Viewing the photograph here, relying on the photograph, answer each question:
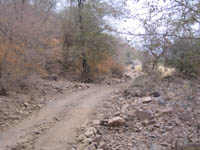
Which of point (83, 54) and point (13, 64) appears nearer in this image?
point (13, 64)

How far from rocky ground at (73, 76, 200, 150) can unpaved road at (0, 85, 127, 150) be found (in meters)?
0.39

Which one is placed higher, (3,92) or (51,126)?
(3,92)

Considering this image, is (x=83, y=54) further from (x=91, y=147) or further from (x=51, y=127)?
(x=91, y=147)

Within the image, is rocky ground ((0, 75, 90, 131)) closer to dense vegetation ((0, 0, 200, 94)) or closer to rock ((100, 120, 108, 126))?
dense vegetation ((0, 0, 200, 94))

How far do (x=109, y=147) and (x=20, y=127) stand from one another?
330cm

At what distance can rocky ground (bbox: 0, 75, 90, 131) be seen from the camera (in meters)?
7.10

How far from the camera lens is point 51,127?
6.17 meters

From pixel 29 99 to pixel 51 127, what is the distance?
10.2 feet

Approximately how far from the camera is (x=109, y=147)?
4738 millimetres

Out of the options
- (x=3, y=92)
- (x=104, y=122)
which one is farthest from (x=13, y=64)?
(x=104, y=122)

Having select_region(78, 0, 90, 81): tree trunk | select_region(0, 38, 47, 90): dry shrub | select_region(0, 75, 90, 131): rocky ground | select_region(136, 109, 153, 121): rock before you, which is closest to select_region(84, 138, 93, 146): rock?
select_region(136, 109, 153, 121): rock

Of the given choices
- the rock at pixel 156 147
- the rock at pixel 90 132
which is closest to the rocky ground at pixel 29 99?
the rock at pixel 90 132

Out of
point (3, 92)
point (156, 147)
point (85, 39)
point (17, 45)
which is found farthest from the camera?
point (85, 39)

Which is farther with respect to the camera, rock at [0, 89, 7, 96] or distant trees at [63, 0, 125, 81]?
distant trees at [63, 0, 125, 81]
